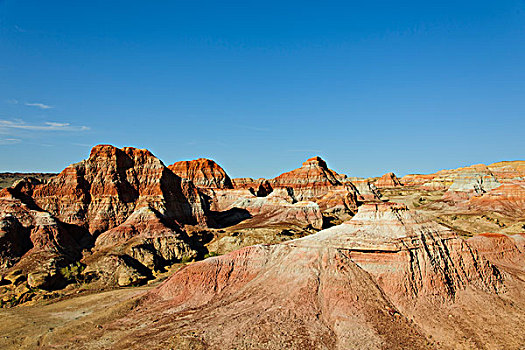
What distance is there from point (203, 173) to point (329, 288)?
9618 cm

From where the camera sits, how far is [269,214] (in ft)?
252

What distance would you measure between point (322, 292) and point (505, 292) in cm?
1298

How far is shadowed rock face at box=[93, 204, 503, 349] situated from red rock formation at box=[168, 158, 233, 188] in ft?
285

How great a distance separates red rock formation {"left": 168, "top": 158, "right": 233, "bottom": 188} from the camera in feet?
371

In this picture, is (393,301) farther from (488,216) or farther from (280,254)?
(488,216)

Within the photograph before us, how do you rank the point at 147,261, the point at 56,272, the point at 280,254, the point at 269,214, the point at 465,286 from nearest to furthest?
the point at 465,286
the point at 280,254
the point at 56,272
the point at 147,261
the point at 269,214

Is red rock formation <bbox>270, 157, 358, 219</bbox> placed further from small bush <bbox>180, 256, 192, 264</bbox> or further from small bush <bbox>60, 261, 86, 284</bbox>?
small bush <bbox>60, 261, 86, 284</bbox>

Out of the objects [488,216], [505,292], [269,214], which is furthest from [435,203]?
[505,292]

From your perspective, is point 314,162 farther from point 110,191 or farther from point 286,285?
point 286,285

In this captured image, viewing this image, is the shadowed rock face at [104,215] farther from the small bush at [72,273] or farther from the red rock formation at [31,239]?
the small bush at [72,273]

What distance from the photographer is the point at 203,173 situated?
377 ft

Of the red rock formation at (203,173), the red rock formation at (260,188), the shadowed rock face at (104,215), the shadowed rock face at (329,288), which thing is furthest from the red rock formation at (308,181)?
the shadowed rock face at (329,288)

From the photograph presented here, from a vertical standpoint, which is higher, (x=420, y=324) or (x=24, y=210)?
(x=24, y=210)

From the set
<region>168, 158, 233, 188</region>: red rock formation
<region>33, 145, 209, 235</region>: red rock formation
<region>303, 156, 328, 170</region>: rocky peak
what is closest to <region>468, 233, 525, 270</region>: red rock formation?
<region>33, 145, 209, 235</region>: red rock formation
